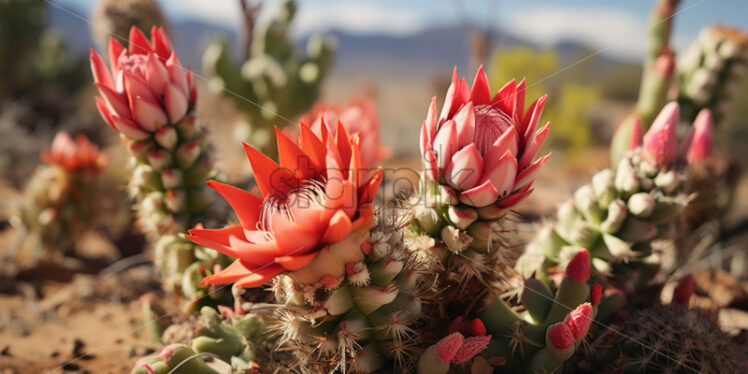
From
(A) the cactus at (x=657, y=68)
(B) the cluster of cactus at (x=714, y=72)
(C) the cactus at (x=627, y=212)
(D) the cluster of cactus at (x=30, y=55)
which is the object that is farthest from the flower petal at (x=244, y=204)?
(D) the cluster of cactus at (x=30, y=55)

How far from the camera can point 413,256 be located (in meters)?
1.35

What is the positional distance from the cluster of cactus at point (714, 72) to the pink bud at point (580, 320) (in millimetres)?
2237

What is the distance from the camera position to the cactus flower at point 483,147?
1226mm

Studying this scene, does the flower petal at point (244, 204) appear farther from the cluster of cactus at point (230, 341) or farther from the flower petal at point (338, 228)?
the cluster of cactus at point (230, 341)

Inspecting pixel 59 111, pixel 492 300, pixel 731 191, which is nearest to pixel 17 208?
pixel 492 300

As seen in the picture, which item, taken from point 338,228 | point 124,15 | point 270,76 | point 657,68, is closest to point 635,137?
point 657,68

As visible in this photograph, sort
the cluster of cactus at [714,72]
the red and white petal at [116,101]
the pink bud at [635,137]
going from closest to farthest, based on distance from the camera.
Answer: the red and white petal at [116,101] < the pink bud at [635,137] < the cluster of cactus at [714,72]

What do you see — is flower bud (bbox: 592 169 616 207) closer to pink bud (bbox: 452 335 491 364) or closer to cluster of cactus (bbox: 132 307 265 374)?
pink bud (bbox: 452 335 491 364)

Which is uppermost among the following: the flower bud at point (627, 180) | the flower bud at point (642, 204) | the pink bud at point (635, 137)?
the pink bud at point (635, 137)

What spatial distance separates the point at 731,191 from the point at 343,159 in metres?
3.66

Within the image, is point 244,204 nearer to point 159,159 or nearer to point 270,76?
point 159,159

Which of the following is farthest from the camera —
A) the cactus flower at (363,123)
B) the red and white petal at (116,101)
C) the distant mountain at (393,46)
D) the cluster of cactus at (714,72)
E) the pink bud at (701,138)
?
the distant mountain at (393,46)

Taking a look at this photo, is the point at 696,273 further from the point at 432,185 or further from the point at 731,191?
the point at 432,185

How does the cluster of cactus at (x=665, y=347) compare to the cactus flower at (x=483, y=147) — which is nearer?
the cactus flower at (x=483, y=147)
